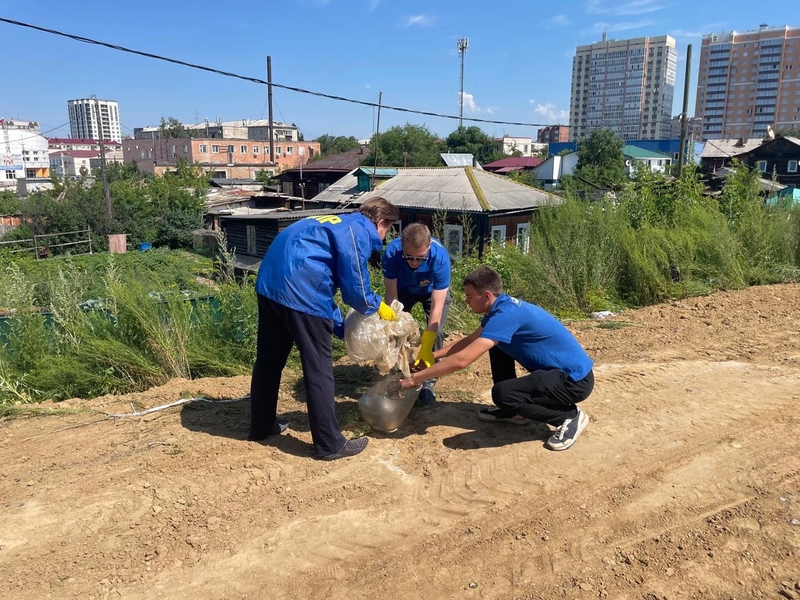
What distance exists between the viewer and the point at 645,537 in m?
2.57

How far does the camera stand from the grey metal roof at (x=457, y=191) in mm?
18516

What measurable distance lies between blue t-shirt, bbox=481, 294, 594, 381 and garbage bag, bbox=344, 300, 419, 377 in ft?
1.61

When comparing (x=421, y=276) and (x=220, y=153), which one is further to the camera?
(x=220, y=153)

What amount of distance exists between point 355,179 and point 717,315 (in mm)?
22889

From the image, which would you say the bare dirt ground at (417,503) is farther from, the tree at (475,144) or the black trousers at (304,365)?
the tree at (475,144)

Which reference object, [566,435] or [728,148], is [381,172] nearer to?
[566,435]

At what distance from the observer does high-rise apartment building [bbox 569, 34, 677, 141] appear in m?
89.8

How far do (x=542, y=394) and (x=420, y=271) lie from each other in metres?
1.22

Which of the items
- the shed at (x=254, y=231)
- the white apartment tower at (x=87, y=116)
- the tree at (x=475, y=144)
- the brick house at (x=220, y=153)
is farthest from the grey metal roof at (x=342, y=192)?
the white apartment tower at (x=87, y=116)

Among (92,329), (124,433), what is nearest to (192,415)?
(124,433)

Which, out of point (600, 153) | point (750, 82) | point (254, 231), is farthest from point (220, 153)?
point (750, 82)

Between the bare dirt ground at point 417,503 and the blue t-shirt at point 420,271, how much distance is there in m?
0.84

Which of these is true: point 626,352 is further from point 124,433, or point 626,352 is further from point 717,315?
point 124,433

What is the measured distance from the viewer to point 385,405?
3.55 metres
